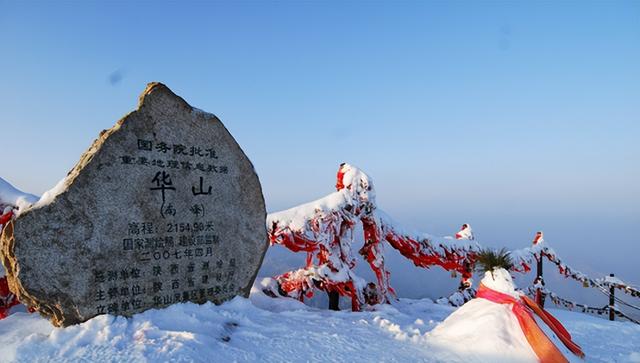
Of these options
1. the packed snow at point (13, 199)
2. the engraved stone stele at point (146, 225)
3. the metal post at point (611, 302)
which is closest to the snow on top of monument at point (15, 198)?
the packed snow at point (13, 199)

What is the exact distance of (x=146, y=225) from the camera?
447cm

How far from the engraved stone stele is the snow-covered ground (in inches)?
10.9

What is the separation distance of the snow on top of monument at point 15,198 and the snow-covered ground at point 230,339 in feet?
4.90

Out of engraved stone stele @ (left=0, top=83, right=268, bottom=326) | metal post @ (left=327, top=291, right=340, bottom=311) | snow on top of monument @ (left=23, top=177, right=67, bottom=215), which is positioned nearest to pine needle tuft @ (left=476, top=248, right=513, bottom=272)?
engraved stone stele @ (left=0, top=83, right=268, bottom=326)

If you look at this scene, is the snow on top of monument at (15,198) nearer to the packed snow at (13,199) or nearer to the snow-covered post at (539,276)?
the packed snow at (13,199)

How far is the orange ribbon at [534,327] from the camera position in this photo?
3.80 metres

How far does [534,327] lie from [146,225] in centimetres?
430

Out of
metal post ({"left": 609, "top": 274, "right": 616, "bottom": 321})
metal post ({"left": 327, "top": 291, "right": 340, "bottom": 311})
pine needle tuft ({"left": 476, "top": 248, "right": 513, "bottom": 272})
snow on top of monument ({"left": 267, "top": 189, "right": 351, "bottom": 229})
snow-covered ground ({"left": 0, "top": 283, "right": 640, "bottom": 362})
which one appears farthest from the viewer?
metal post ({"left": 609, "top": 274, "right": 616, "bottom": 321})

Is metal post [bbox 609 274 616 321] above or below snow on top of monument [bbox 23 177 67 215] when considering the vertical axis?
below

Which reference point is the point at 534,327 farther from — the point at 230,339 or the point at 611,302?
the point at 611,302

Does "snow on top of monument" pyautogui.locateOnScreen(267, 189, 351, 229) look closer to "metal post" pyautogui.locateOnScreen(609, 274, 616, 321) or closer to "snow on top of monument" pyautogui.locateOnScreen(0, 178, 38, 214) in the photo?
"snow on top of monument" pyautogui.locateOnScreen(0, 178, 38, 214)

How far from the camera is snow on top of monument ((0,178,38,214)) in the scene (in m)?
5.23

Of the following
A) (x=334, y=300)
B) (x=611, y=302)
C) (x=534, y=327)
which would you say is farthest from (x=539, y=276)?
(x=534, y=327)

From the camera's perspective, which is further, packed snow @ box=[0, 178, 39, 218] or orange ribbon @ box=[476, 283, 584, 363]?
packed snow @ box=[0, 178, 39, 218]
